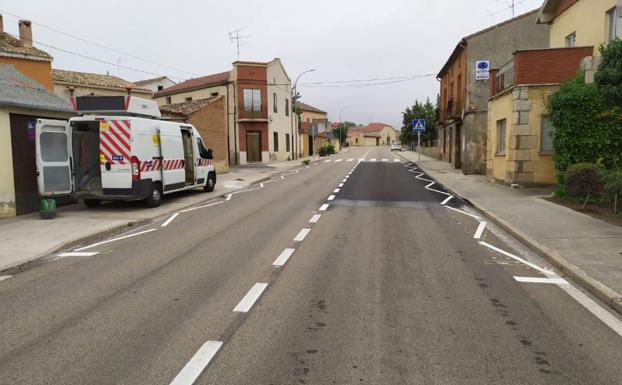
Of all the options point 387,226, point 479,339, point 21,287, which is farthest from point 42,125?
point 479,339

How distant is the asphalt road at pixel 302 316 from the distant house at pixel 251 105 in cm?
3077

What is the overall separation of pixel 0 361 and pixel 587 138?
45.2 ft

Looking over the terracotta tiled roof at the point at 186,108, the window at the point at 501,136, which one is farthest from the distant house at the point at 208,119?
the window at the point at 501,136

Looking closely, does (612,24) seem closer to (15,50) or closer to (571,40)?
(571,40)

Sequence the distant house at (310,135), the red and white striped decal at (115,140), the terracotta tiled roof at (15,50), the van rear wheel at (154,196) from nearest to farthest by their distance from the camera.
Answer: the red and white striped decal at (115,140) < the van rear wheel at (154,196) < the terracotta tiled roof at (15,50) < the distant house at (310,135)

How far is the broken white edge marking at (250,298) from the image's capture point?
4897 mm

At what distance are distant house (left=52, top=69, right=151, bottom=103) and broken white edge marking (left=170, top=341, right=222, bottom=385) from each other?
26573mm

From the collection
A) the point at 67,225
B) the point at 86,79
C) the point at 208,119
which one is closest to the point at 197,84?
the point at 86,79

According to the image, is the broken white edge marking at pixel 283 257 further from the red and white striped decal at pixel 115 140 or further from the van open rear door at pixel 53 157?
the van open rear door at pixel 53 157

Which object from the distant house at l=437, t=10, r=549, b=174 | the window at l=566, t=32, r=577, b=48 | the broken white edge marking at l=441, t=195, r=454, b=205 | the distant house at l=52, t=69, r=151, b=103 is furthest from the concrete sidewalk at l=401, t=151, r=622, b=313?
the distant house at l=52, t=69, r=151, b=103

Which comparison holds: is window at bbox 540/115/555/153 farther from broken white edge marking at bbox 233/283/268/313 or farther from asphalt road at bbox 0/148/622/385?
broken white edge marking at bbox 233/283/268/313

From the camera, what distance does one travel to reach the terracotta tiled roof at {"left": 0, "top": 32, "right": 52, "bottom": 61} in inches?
655

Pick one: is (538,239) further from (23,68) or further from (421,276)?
(23,68)

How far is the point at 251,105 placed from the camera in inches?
A: 1527
